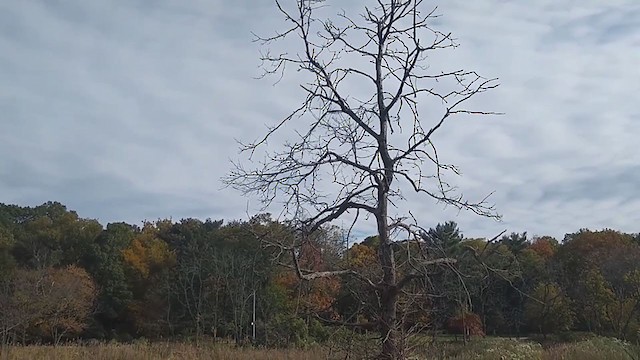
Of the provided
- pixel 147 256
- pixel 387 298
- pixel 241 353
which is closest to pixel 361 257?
pixel 387 298

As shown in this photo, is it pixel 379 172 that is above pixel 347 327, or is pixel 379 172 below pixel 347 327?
above

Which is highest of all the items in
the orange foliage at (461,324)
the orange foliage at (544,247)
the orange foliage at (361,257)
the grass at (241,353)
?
the orange foliage at (544,247)

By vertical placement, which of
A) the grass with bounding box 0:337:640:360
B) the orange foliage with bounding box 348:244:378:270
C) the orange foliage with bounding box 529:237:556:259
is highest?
the orange foliage with bounding box 529:237:556:259

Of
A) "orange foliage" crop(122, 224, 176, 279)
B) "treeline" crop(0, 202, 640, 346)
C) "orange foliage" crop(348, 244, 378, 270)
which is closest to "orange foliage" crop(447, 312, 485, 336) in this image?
"orange foliage" crop(348, 244, 378, 270)

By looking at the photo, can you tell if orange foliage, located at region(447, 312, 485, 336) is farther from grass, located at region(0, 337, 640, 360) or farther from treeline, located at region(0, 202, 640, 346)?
treeline, located at region(0, 202, 640, 346)

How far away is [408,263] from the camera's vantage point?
18.3 feet

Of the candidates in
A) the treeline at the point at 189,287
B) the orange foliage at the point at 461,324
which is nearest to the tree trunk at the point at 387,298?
the orange foliage at the point at 461,324

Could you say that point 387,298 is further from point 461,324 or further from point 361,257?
point 461,324

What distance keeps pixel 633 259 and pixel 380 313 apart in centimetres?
3310

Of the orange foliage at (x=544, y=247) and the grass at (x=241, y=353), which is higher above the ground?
the orange foliage at (x=544, y=247)

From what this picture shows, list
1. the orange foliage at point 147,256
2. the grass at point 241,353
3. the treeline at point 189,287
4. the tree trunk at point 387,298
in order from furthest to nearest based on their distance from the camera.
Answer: the orange foliage at point 147,256 < the treeline at point 189,287 < the grass at point 241,353 < the tree trunk at point 387,298

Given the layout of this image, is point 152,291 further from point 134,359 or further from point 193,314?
point 134,359

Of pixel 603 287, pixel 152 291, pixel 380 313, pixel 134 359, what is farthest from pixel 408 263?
pixel 152 291

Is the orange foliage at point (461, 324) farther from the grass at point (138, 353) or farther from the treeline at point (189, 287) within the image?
the treeline at point (189, 287)
